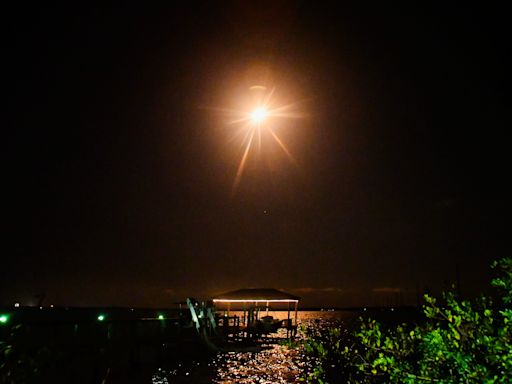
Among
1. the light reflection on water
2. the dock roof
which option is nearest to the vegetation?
the light reflection on water

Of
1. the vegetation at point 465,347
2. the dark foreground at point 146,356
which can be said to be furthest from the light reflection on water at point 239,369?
the vegetation at point 465,347

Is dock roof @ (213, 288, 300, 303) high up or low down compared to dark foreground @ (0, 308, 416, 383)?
up

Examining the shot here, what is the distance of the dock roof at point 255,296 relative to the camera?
39.9 m

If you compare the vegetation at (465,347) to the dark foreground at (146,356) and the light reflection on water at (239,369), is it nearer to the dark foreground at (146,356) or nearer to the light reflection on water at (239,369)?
the dark foreground at (146,356)

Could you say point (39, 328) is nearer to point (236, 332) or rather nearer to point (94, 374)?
point (94, 374)

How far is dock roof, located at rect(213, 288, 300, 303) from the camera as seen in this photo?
131ft

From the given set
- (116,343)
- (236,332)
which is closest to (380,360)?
(116,343)

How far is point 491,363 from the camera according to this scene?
3230 millimetres

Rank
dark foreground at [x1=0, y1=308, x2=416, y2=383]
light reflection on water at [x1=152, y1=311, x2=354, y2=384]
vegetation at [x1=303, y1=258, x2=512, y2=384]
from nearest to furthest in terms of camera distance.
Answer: vegetation at [x1=303, y1=258, x2=512, y2=384] → dark foreground at [x1=0, y1=308, x2=416, y2=383] → light reflection on water at [x1=152, y1=311, x2=354, y2=384]

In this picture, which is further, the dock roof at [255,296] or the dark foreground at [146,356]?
the dock roof at [255,296]

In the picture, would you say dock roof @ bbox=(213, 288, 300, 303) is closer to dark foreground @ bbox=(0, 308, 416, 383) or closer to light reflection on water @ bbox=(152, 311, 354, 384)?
dark foreground @ bbox=(0, 308, 416, 383)

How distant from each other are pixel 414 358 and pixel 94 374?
1481 cm

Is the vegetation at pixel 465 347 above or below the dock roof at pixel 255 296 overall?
below

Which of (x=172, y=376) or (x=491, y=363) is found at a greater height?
(x=491, y=363)
